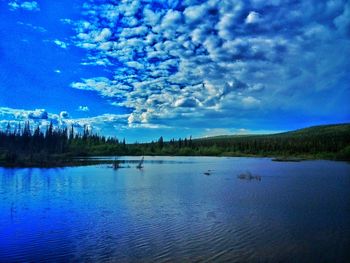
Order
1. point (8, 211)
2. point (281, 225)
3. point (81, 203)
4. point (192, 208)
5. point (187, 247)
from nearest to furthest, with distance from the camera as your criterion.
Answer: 1. point (187, 247)
2. point (281, 225)
3. point (8, 211)
4. point (192, 208)
5. point (81, 203)

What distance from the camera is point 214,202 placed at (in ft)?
102

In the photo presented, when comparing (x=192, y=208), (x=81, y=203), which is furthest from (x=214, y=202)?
(x=81, y=203)

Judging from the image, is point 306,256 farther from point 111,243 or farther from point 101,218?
point 101,218

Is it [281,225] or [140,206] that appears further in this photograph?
[140,206]

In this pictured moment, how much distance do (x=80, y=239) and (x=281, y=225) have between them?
41.8 ft

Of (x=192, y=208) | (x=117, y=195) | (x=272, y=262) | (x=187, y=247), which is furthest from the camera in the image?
(x=117, y=195)

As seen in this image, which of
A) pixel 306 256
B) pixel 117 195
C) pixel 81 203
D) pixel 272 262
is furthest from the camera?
pixel 117 195

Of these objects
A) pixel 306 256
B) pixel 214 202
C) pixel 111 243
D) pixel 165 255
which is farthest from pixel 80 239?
pixel 214 202

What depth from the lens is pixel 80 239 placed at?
712 inches

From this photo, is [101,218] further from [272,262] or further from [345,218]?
[345,218]

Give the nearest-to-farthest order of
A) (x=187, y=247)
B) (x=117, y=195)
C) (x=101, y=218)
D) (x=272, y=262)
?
(x=272, y=262), (x=187, y=247), (x=101, y=218), (x=117, y=195)

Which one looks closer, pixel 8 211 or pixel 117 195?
pixel 8 211

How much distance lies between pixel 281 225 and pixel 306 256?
21.3ft

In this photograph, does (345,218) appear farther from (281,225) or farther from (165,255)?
(165,255)
